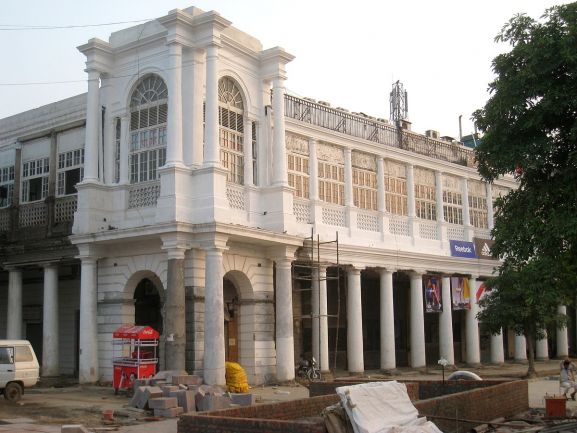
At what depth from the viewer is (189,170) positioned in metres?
22.5

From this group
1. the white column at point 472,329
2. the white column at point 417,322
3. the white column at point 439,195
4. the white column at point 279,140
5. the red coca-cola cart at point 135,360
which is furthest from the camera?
the white column at point 472,329

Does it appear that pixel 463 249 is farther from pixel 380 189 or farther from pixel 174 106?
pixel 174 106

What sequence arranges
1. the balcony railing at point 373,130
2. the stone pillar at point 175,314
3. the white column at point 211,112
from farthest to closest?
the balcony railing at point 373,130 → the white column at point 211,112 → the stone pillar at point 175,314

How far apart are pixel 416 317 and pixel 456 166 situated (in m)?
7.74

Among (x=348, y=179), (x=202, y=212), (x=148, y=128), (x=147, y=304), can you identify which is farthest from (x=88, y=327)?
(x=348, y=179)

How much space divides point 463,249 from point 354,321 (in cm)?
817

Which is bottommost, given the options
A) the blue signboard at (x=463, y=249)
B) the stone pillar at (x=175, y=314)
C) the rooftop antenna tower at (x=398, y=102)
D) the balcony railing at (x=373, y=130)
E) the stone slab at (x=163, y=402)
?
the stone slab at (x=163, y=402)

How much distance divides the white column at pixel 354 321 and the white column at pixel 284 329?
13.3 ft

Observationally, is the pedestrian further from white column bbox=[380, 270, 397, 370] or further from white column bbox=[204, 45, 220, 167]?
white column bbox=[204, 45, 220, 167]

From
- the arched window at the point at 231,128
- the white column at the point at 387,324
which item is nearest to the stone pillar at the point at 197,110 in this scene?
the arched window at the point at 231,128

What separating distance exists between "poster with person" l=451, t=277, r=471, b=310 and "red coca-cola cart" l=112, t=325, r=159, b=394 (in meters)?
15.7

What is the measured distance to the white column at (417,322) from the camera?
101 ft

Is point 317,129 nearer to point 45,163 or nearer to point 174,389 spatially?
point 45,163

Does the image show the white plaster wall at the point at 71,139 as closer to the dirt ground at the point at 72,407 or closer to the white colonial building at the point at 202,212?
the white colonial building at the point at 202,212
